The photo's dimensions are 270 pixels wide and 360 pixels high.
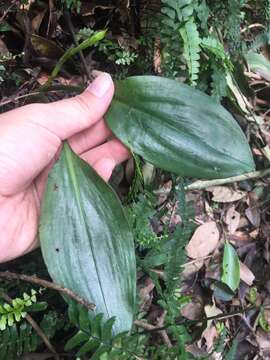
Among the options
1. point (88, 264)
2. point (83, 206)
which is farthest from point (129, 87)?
point (88, 264)

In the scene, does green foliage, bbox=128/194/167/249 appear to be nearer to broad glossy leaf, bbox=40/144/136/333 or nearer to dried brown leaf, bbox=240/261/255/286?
broad glossy leaf, bbox=40/144/136/333

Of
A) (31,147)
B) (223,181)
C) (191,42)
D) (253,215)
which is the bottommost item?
(253,215)

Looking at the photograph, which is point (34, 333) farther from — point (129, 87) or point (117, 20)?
point (117, 20)

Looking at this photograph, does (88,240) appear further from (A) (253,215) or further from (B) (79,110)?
(A) (253,215)

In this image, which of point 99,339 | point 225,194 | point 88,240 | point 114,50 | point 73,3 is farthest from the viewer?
point 225,194

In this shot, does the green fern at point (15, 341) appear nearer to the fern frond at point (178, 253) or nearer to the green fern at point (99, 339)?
the green fern at point (99, 339)

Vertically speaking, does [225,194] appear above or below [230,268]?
above

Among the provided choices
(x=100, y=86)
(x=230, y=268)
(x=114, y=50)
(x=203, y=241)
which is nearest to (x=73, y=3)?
(x=114, y=50)

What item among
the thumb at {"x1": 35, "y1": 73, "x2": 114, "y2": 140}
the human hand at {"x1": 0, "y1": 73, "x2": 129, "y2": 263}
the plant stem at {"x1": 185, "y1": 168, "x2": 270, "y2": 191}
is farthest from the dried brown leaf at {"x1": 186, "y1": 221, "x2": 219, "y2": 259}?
the thumb at {"x1": 35, "y1": 73, "x2": 114, "y2": 140}
